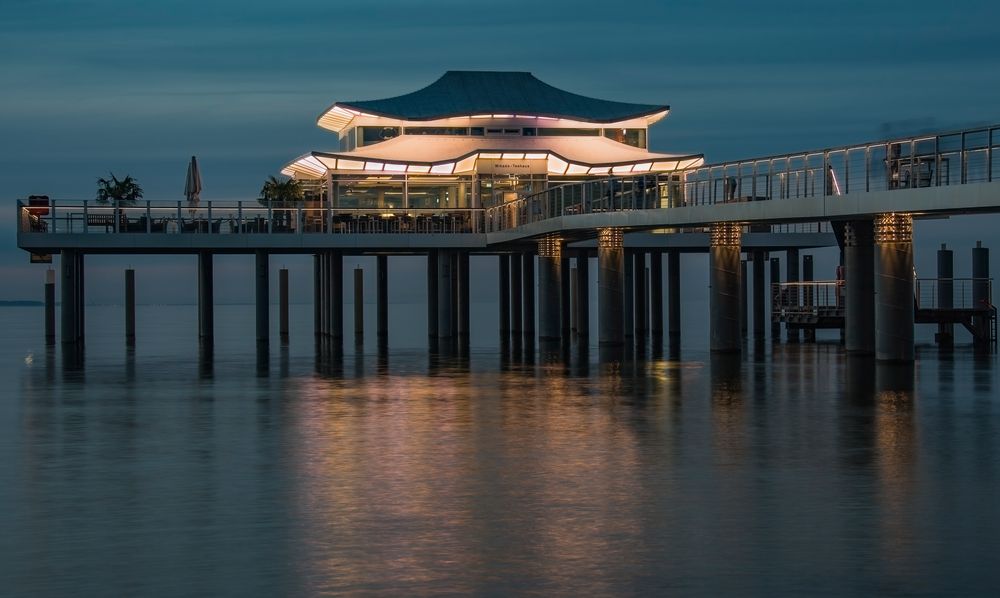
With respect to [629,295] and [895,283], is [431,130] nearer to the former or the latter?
[629,295]

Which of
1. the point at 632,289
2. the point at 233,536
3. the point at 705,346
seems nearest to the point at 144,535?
the point at 233,536

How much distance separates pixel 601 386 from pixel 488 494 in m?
15.6

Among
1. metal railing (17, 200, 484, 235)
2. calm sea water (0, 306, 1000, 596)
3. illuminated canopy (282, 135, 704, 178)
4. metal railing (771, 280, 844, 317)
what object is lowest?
calm sea water (0, 306, 1000, 596)

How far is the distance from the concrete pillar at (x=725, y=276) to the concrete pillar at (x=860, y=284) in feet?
11.7

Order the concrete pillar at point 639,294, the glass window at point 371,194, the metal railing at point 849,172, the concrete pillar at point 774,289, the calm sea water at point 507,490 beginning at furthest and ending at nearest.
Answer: the concrete pillar at point 639,294, the concrete pillar at point 774,289, the glass window at point 371,194, the metal railing at point 849,172, the calm sea water at point 507,490

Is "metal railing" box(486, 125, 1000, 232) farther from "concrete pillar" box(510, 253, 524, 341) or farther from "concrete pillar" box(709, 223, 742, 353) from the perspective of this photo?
"concrete pillar" box(510, 253, 524, 341)

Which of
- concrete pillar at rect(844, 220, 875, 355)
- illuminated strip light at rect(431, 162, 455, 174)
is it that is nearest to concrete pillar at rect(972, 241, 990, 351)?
concrete pillar at rect(844, 220, 875, 355)

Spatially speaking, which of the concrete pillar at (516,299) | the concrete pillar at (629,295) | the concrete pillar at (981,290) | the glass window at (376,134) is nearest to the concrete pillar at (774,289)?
the concrete pillar at (629,295)

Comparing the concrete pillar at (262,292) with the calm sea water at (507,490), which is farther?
the concrete pillar at (262,292)

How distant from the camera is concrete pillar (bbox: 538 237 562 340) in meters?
51.7

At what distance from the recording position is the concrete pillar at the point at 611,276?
46.0m

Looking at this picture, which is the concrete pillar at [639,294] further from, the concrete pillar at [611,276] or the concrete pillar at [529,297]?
the concrete pillar at [611,276]

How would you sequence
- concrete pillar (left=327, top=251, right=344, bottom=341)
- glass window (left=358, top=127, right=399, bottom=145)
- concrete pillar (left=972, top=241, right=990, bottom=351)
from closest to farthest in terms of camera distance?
concrete pillar (left=972, top=241, right=990, bottom=351) → concrete pillar (left=327, top=251, right=344, bottom=341) → glass window (left=358, top=127, right=399, bottom=145)

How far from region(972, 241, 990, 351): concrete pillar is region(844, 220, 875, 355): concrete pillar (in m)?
11.0
